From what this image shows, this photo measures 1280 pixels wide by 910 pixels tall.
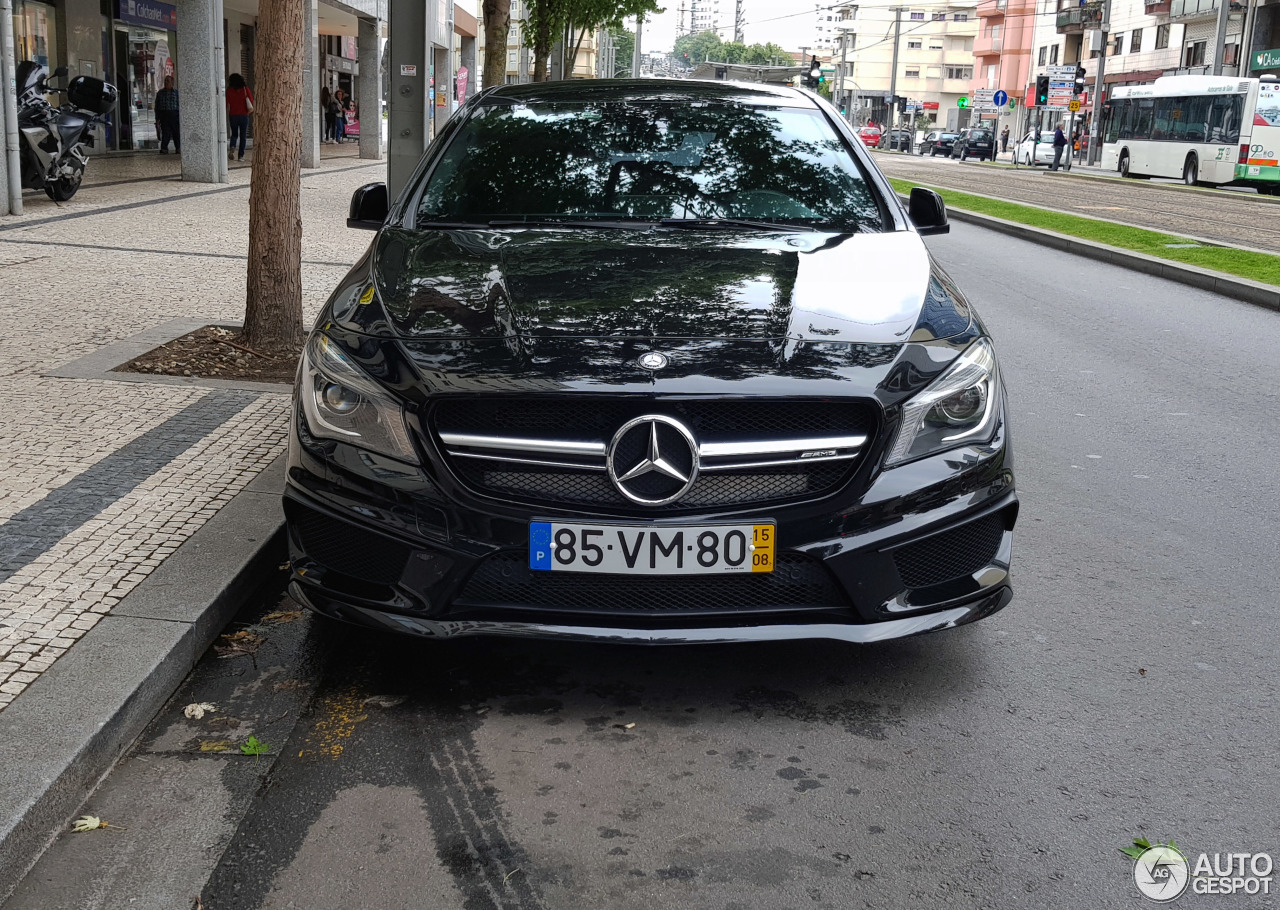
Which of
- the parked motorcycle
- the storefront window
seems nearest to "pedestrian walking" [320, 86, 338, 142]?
the storefront window

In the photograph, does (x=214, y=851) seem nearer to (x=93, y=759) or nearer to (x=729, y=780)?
(x=93, y=759)

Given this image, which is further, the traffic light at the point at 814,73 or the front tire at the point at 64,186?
the traffic light at the point at 814,73

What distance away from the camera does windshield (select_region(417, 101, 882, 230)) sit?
4461 mm

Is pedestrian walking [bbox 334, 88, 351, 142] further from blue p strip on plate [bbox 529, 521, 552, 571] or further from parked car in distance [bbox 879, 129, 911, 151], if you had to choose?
parked car in distance [bbox 879, 129, 911, 151]

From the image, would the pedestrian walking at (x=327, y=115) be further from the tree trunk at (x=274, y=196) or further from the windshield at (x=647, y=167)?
the windshield at (x=647, y=167)

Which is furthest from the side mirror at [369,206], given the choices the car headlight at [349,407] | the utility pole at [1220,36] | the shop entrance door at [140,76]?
the utility pole at [1220,36]

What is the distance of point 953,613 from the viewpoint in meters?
3.38

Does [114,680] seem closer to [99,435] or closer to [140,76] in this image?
[99,435]

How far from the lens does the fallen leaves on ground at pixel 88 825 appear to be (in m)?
2.74

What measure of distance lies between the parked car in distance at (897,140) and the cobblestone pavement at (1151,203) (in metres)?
46.1

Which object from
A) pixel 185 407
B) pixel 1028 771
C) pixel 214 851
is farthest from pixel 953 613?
pixel 185 407

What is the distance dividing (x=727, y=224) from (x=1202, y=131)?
3734cm

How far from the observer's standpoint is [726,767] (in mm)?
3078

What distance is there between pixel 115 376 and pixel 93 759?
4032 mm
